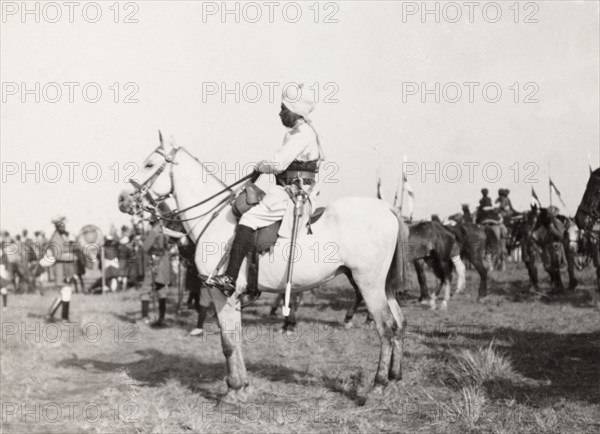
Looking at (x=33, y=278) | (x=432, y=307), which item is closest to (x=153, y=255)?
(x=432, y=307)

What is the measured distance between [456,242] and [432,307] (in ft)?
5.71

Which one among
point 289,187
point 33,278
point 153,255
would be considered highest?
point 289,187

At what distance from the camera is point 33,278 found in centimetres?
2303

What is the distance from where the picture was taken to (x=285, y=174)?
6926 mm

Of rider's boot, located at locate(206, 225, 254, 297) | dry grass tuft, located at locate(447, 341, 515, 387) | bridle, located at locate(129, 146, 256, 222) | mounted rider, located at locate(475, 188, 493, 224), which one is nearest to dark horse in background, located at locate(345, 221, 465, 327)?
mounted rider, located at locate(475, 188, 493, 224)

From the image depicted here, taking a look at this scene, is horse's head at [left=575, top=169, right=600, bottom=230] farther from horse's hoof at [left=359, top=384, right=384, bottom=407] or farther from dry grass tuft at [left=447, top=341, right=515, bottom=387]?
horse's hoof at [left=359, top=384, right=384, bottom=407]

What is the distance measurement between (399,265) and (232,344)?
2.23m

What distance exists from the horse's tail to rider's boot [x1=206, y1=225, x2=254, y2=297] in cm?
188

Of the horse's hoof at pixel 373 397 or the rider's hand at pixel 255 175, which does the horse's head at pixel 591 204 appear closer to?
the horse's hoof at pixel 373 397

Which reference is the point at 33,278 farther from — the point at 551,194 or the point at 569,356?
the point at 569,356

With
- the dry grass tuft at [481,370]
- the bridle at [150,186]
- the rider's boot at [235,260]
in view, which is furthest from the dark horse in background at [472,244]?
the rider's boot at [235,260]

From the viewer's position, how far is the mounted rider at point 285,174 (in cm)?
656

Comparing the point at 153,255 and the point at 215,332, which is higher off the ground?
the point at 153,255

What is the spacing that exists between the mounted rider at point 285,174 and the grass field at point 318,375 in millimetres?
1568
